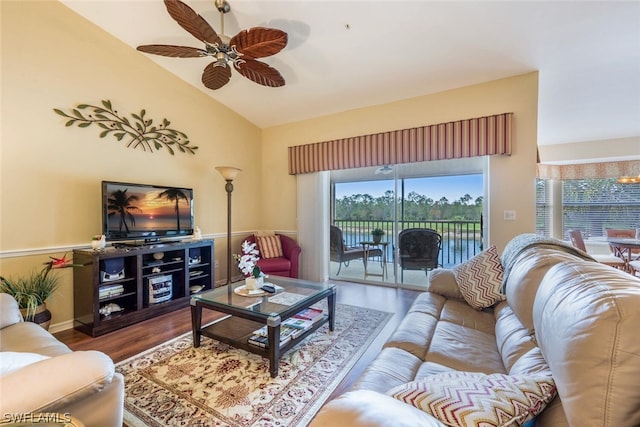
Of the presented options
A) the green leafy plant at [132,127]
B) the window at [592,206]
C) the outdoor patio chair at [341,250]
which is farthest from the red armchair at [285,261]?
the window at [592,206]

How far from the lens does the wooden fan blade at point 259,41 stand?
1904 mm

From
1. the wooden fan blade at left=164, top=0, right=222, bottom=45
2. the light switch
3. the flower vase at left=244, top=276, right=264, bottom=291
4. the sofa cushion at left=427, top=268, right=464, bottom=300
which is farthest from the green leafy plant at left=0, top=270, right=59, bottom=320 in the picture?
the light switch

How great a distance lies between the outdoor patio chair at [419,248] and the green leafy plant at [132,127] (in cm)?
336

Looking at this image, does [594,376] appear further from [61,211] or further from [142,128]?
[142,128]

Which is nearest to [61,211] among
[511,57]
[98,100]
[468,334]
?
[98,100]

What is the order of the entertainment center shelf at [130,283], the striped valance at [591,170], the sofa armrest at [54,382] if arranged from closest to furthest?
the sofa armrest at [54,382]
the entertainment center shelf at [130,283]
the striped valance at [591,170]

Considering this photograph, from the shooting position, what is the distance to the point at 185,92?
3770mm

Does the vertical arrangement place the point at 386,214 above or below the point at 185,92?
below

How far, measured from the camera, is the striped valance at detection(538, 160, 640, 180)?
480 centimetres

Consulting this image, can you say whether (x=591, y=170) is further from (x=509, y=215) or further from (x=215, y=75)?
(x=215, y=75)

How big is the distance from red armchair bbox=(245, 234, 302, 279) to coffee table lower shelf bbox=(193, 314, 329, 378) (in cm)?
137

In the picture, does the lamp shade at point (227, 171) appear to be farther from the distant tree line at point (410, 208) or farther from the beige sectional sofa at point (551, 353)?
the beige sectional sofa at point (551, 353)

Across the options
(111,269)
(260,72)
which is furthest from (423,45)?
(111,269)

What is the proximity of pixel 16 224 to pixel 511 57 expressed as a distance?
5050mm
